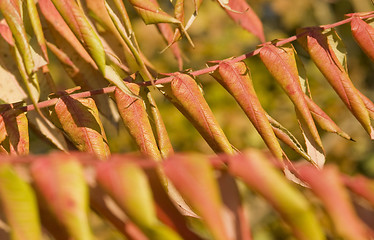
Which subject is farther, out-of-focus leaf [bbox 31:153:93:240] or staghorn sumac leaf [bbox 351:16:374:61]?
staghorn sumac leaf [bbox 351:16:374:61]

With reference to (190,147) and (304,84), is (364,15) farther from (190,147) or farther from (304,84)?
(190,147)

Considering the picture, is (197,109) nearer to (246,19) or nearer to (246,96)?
(246,96)

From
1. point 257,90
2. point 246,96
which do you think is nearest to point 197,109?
point 246,96

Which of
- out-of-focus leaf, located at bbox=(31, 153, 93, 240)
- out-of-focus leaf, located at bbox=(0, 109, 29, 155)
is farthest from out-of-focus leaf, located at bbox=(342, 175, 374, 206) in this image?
out-of-focus leaf, located at bbox=(0, 109, 29, 155)

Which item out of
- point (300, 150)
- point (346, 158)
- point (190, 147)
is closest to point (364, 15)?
→ point (300, 150)

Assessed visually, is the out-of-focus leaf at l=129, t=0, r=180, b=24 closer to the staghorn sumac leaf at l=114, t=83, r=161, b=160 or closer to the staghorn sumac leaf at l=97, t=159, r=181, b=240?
the staghorn sumac leaf at l=114, t=83, r=161, b=160

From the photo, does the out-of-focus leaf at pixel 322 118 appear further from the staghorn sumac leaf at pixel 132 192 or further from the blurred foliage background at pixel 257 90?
the blurred foliage background at pixel 257 90
